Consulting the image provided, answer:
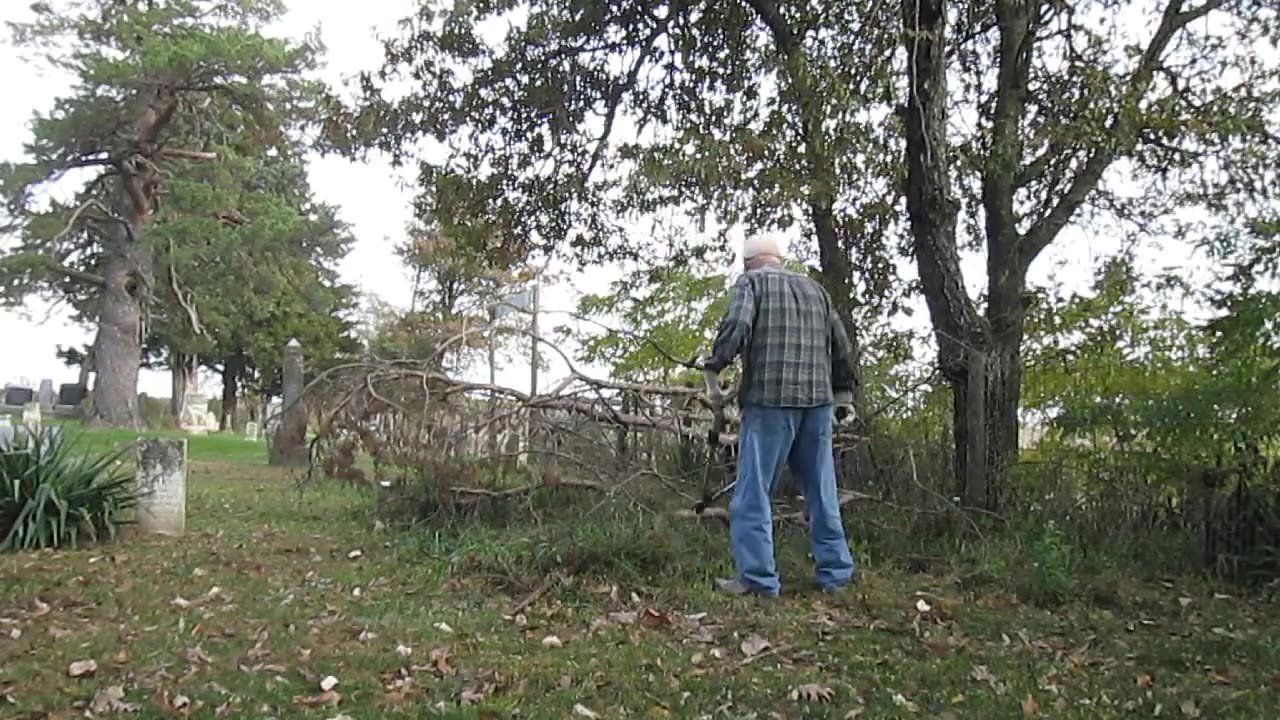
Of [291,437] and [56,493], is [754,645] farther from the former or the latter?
[291,437]

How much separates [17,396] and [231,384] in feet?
28.1

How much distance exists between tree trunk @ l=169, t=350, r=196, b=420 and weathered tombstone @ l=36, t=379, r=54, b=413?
4181mm

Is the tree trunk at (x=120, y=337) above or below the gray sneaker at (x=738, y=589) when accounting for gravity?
above

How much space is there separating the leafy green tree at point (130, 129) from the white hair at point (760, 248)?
20.7 metres

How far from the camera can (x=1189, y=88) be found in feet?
27.1

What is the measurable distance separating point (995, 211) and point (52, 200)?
2681 cm

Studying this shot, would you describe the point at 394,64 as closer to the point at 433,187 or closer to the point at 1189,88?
the point at 433,187

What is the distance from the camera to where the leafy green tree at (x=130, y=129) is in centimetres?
2369

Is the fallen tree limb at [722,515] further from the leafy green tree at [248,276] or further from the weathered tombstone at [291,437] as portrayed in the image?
the leafy green tree at [248,276]

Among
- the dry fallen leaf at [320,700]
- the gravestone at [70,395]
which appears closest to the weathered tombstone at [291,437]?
the dry fallen leaf at [320,700]

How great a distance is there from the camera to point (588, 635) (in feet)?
14.8

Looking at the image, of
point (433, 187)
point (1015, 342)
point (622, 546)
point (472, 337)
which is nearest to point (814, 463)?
point (622, 546)

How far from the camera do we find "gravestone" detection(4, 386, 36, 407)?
121 feet

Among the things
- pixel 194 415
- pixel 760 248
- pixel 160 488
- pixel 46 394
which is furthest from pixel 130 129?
pixel 760 248
